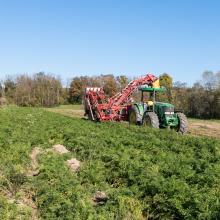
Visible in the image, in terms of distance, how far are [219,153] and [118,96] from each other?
13.5m

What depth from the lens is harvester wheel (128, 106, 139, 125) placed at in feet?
84.4

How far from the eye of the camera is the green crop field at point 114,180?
919 cm

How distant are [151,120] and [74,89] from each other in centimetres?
7435

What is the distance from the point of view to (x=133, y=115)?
26203 mm

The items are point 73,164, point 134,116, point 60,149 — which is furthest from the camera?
point 134,116

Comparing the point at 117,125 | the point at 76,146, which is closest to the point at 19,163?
the point at 76,146

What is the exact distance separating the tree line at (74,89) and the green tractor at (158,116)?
3909cm

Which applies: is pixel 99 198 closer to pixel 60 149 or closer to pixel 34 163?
pixel 34 163

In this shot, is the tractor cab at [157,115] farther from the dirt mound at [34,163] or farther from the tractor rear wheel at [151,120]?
the dirt mound at [34,163]

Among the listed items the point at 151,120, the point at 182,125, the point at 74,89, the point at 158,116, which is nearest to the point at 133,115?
the point at 158,116

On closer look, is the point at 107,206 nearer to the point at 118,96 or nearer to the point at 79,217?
the point at 79,217

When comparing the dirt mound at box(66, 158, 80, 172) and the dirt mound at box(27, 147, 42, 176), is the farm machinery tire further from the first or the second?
the dirt mound at box(66, 158, 80, 172)

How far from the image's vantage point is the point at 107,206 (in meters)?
9.52

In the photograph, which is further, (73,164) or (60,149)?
(60,149)
